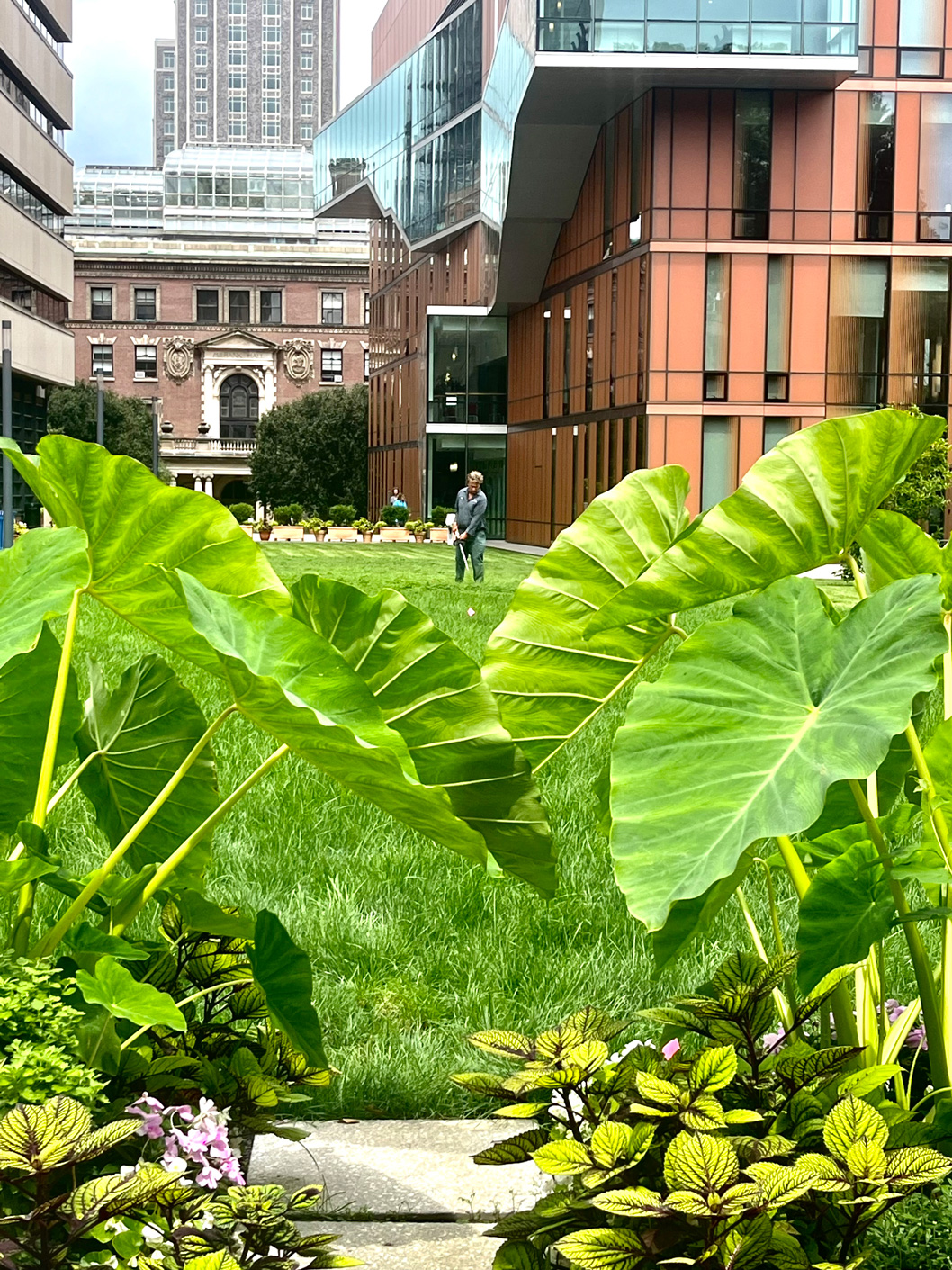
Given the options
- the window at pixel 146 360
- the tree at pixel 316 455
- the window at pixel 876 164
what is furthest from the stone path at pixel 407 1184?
the window at pixel 146 360

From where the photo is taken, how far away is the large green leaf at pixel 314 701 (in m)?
1.60

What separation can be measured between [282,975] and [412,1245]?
1.55 ft

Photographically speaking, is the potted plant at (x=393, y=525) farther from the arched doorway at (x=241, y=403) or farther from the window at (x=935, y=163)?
the arched doorway at (x=241, y=403)

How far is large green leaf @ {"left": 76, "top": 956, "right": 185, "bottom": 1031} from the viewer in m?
1.76

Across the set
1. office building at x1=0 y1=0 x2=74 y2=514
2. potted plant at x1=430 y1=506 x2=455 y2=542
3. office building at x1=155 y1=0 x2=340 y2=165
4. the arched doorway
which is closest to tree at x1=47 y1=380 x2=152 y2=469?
the arched doorway

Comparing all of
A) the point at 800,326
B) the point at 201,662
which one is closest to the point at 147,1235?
the point at 201,662

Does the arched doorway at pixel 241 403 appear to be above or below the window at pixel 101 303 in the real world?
below

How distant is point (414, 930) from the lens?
12.5 ft

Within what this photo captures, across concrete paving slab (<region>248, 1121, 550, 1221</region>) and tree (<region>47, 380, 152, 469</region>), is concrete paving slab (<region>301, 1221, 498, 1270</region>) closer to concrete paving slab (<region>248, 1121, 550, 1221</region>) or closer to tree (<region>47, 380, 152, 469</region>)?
concrete paving slab (<region>248, 1121, 550, 1221</region>)

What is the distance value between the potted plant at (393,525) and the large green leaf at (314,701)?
1646 inches

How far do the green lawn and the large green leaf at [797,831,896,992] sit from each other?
1.06 metres

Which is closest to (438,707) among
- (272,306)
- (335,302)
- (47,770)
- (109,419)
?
(47,770)

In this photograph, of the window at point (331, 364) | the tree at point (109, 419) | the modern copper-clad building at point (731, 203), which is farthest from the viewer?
the window at point (331, 364)

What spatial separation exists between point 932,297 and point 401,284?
24.1 meters
